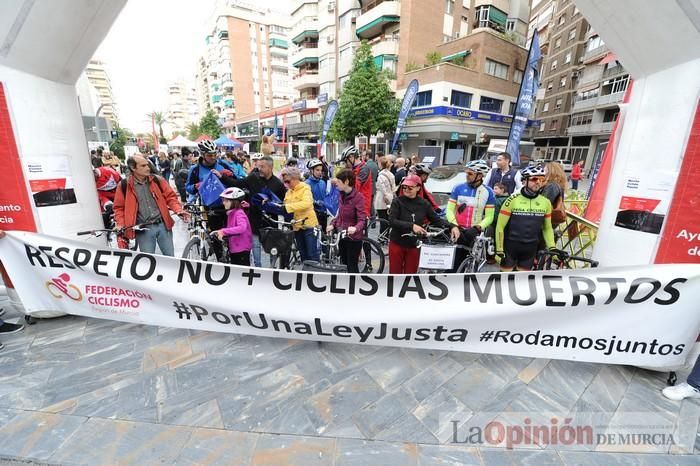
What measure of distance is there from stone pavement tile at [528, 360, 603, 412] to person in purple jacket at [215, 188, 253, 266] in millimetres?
3437

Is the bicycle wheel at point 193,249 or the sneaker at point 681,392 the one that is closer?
the sneaker at point 681,392

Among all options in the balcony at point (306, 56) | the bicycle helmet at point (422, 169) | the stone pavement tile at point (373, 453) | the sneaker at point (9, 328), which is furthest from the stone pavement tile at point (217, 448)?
the balcony at point (306, 56)

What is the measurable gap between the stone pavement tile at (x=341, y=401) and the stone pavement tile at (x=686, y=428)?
2204mm

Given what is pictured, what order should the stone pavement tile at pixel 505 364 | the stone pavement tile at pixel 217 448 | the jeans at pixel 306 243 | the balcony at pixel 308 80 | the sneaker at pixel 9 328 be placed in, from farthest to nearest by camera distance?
1. the balcony at pixel 308 80
2. the jeans at pixel 306 243
3. the sneaker at pixel 9 328
4. the stone pavement tile at pixel 505 364
5. the stone pavement tile at pixel 217 448

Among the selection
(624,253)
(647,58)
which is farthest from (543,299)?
(647,58)

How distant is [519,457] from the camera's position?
215 centimetres

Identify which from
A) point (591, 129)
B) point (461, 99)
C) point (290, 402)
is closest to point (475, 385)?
point (290, 402)

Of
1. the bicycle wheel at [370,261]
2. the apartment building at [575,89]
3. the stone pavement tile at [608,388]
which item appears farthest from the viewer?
the apartment building at [575,89]

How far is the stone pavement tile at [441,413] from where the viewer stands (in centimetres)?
235

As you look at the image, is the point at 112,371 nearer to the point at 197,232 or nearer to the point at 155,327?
the point at 155,327

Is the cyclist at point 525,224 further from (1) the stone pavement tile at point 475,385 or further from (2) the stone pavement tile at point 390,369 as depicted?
(2) the stone pavement tile at point 390,369

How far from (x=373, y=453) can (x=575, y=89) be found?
50441 millimetres

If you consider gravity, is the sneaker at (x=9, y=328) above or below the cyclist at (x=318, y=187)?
below

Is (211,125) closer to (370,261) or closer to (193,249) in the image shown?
(193,249)
